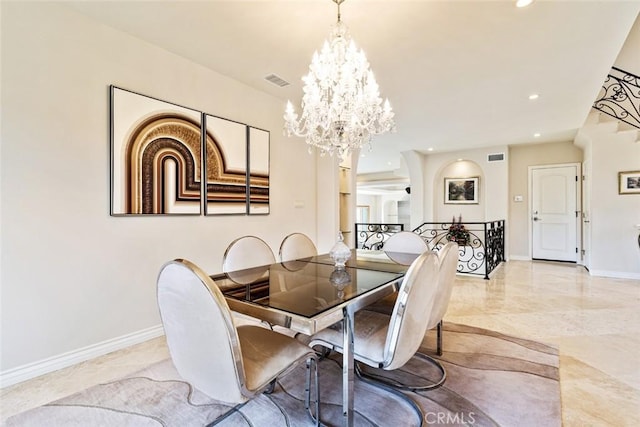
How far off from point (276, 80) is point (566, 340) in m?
3.69

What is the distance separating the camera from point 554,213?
628 cm

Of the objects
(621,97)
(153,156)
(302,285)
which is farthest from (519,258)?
(153,156)

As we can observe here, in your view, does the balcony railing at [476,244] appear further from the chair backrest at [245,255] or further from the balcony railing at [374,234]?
the chair backrest at [245,255]

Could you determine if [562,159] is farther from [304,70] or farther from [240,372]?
[240,372]

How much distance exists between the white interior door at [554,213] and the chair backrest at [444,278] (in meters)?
5.86

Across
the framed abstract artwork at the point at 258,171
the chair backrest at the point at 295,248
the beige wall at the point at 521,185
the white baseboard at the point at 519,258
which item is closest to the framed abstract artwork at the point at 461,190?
the beige wall at the point at 521,185

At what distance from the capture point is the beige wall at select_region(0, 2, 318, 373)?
6.37 feet

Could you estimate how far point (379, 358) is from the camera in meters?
1.45

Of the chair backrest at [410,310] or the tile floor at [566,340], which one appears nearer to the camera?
the chair backrest at [410,310]

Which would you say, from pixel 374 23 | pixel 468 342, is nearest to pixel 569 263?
pixel 468 342

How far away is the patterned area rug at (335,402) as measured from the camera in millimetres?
1552

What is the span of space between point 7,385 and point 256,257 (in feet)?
5.64

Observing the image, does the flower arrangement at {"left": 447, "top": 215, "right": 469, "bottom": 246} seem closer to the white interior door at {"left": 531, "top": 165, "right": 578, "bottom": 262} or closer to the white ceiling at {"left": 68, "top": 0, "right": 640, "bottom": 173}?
the white interior door at {"left": 531, "top": 165, "right": 578, "bottom": 262}

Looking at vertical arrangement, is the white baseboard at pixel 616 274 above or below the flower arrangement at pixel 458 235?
below
